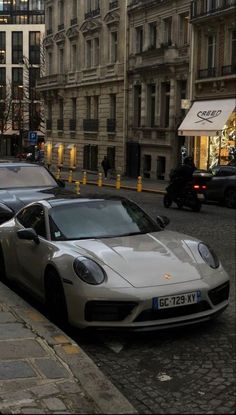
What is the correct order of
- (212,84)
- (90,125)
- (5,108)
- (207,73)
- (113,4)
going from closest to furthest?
(212,84) < (207,73) < (113,4) < (90,125) < (5,108)

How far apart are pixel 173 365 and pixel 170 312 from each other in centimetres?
58

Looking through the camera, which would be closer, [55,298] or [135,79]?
[55,298]

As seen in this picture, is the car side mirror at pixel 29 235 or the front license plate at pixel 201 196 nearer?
the car side mirror at pixel 29 235

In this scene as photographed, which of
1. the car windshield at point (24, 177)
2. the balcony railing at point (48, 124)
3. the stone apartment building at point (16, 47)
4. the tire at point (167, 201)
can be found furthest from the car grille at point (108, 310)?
the stone apartment building at point (16, 47)

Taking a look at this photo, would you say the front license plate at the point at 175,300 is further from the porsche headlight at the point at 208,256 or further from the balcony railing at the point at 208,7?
the balcony railing at the point at 208,7

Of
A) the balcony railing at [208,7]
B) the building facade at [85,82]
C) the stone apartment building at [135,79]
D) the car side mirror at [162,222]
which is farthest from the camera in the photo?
the building facade at [85,82]

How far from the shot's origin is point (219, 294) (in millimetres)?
6012

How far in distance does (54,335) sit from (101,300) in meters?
0.53

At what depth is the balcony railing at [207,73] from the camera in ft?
106

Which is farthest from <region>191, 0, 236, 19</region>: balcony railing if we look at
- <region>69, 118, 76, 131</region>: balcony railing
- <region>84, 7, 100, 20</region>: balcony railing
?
<region>69, 118, 76, 131</region>: balcony railing

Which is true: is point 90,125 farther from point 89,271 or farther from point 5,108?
point 89,271

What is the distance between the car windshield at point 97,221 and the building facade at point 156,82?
1078 inches

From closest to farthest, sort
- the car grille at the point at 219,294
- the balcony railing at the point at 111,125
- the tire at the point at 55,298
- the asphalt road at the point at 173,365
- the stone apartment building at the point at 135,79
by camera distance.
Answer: the asphalt road at the point at 173,365 → the car grille at the point at 219,294 → the tire at the point at 55,298 → the stone apartment building at the point at 135,79 → the balcony railing at the point at 111,125

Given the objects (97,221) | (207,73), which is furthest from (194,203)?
(207,73)
